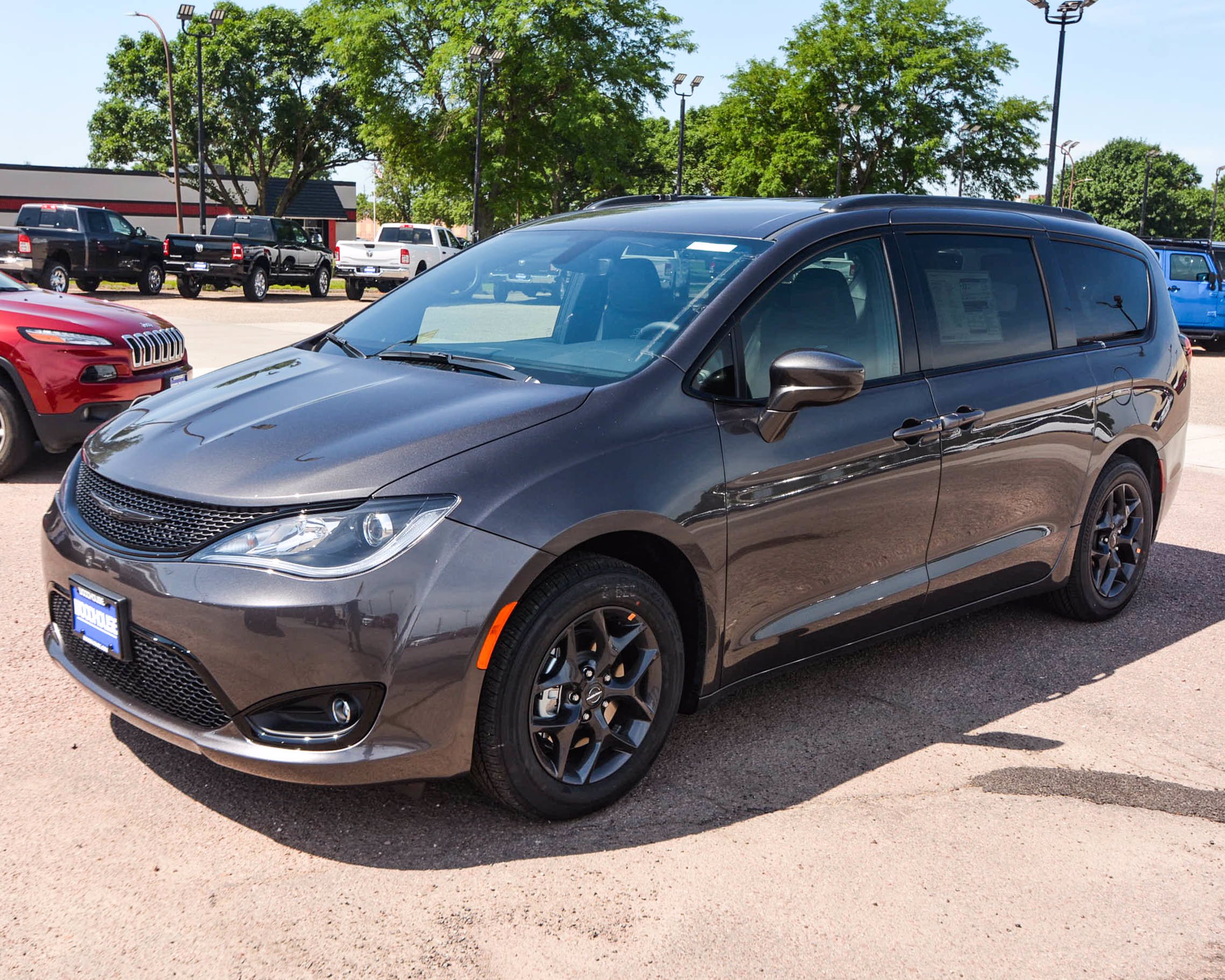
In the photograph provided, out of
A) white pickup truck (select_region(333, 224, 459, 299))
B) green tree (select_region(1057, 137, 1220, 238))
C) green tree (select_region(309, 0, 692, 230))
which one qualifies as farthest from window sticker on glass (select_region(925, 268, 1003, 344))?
green tree (select_region(1057, 137, 1220, 238))

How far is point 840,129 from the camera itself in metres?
51.6

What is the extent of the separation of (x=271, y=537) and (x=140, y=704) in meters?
0.66

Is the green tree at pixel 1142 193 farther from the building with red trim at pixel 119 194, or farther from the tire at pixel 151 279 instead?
the tire at pixel 151 279

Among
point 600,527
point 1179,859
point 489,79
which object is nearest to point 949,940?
point 1179,859

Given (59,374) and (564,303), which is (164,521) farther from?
(59,374)

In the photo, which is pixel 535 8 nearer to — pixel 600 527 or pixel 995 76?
pixel 995 76

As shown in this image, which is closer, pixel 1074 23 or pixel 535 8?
pixel 1074 23

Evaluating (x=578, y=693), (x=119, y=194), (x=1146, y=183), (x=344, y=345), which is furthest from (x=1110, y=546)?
(x=1146, y=183)

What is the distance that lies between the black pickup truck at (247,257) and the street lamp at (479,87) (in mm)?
7505

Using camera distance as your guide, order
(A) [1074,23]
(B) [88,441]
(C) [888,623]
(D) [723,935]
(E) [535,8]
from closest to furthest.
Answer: (D) [723,935] < (B) [88,441] < (C) [888,623] < (A) [1074,23] < (E) [535,8]

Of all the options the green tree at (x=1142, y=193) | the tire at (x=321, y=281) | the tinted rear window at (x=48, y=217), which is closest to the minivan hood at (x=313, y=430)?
the tinted rear window at (x=48, y=217)

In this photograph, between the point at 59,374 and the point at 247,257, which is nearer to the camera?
the point at 59,374

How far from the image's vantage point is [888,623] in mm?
4309

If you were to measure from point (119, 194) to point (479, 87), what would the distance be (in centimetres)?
2950
